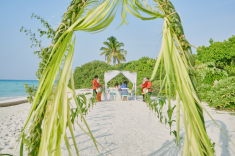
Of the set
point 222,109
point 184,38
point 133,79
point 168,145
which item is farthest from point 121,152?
point 133,79

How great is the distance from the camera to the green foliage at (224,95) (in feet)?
20.1

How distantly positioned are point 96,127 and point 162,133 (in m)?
1.90

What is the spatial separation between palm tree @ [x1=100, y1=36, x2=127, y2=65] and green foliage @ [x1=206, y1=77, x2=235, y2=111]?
26.9 meters

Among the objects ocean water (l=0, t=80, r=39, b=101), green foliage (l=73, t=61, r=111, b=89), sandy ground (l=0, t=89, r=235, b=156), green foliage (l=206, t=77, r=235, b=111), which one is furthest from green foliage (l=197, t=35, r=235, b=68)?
green foliage (l=73, t=61, r=111, b=89)

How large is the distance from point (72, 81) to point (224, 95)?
7356 mm

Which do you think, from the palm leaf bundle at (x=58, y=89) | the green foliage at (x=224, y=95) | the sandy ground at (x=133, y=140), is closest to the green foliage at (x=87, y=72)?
Answer: the green foliage at (x=224, y=95)

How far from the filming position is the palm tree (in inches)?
1275

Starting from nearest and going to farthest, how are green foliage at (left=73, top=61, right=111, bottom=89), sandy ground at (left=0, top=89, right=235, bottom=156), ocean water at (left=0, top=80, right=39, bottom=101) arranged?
sandy ground at (left=0, top=89, right=235, bottom=156), ocean water at (left=0, top=80, right=39, bottom=101), green foliage at (left=73, top=61, right=111, bottom=89)

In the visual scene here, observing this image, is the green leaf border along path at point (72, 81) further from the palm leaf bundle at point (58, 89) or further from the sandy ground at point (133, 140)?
the sandy ground at point (133, 140)

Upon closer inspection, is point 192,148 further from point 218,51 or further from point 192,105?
point 218,51

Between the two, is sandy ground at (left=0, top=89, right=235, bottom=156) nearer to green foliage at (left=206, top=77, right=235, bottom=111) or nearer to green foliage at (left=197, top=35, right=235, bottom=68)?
green foliage at (left=206, top=77, right=235, bottom=111)

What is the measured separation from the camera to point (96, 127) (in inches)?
171

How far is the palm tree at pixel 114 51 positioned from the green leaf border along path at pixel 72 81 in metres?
31.6

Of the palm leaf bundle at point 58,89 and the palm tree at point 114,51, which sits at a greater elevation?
the palm tree at point 114,51
